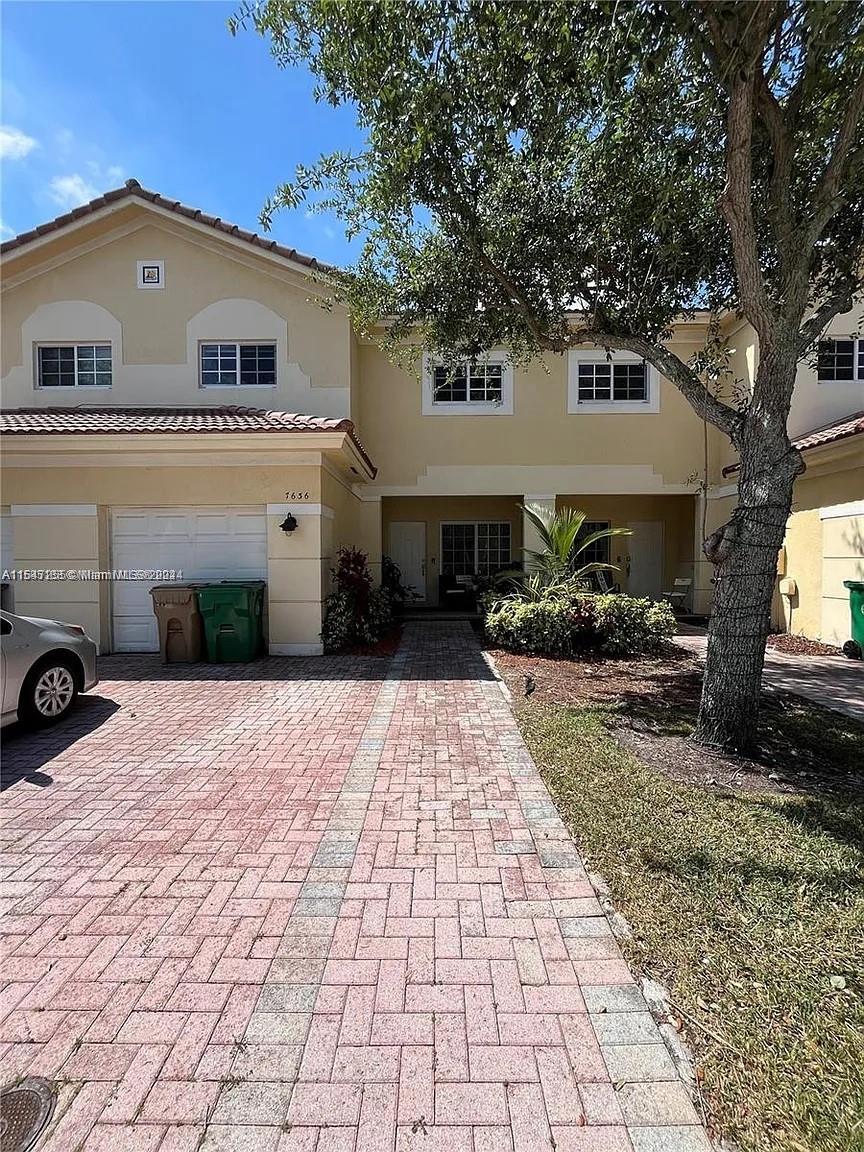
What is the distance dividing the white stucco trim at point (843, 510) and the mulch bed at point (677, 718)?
3.61 metres

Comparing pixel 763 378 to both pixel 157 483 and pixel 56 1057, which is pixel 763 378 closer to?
pixel 56 1057

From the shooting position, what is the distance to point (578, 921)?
295 cm

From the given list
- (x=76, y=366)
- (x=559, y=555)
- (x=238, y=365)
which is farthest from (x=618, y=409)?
(x=76, y=366)

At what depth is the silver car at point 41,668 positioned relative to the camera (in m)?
5.59

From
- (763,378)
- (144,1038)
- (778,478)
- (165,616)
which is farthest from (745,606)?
(165,616)

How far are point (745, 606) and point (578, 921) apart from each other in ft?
10.6

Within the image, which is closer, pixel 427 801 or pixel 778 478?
pixel 427 801

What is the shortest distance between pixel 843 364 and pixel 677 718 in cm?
1071

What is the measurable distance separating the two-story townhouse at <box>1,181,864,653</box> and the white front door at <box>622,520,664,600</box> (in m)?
0.06

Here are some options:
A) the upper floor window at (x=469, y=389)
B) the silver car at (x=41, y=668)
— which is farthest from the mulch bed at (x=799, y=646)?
the silver car at (x=41, y=668)

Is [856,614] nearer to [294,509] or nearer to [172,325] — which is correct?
[294,509]

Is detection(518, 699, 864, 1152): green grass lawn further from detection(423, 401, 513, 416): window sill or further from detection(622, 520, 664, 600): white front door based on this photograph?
detection(622, 520, 664, 600): white front door

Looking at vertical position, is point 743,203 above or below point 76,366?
below

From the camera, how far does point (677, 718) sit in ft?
20.6
